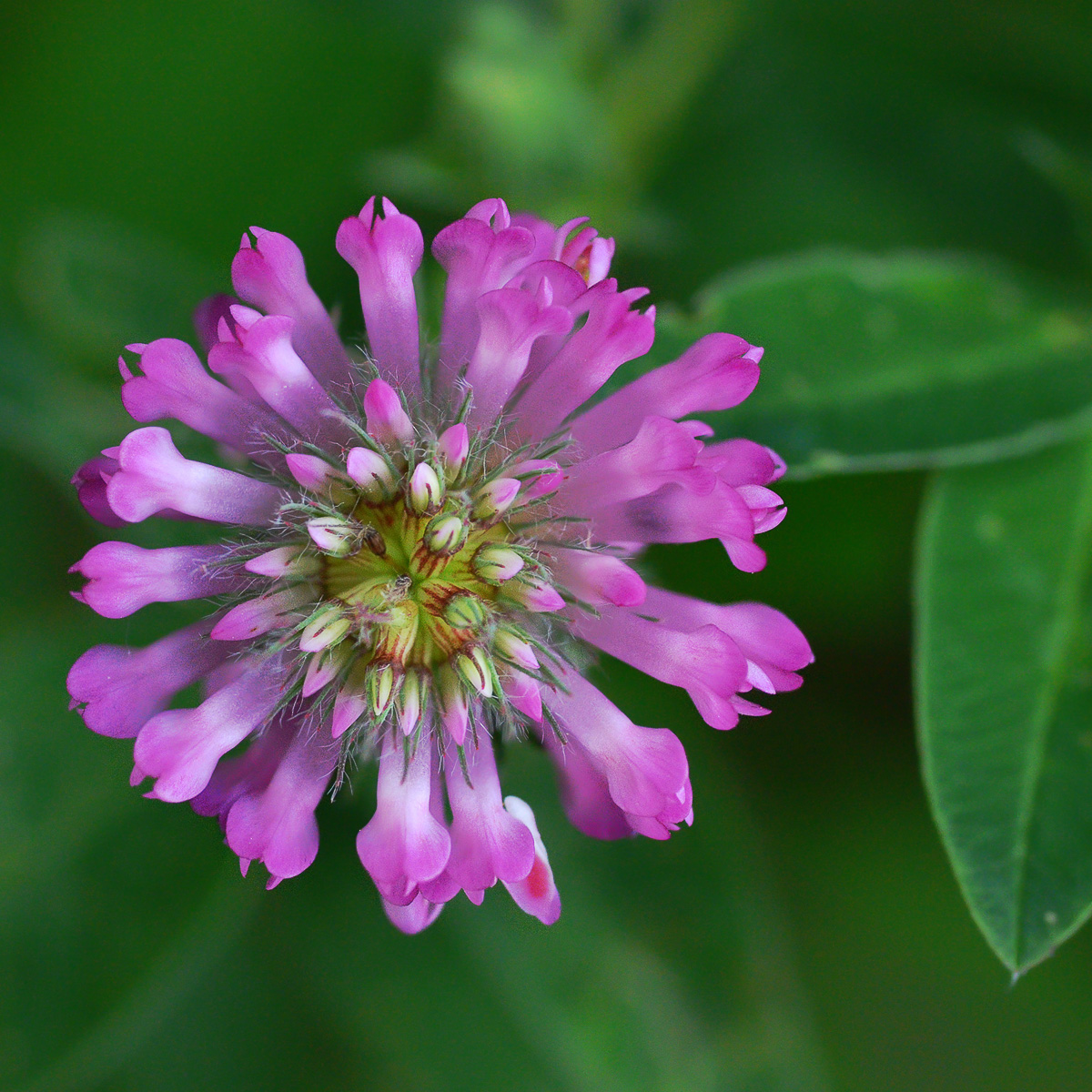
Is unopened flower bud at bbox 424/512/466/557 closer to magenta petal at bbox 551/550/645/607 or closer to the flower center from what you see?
the flower center

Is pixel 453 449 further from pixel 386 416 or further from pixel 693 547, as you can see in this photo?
pixel 693 547

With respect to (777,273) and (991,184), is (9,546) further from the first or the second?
(991,184)

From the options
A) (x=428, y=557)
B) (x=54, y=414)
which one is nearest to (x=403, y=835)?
(x=428, y=557)

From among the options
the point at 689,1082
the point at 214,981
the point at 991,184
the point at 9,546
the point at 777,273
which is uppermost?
the point at 9,546

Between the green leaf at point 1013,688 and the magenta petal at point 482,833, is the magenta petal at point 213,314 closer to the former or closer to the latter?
the magenta petal at point 482,833

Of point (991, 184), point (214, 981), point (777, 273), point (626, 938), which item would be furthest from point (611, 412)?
point (214, 981)
